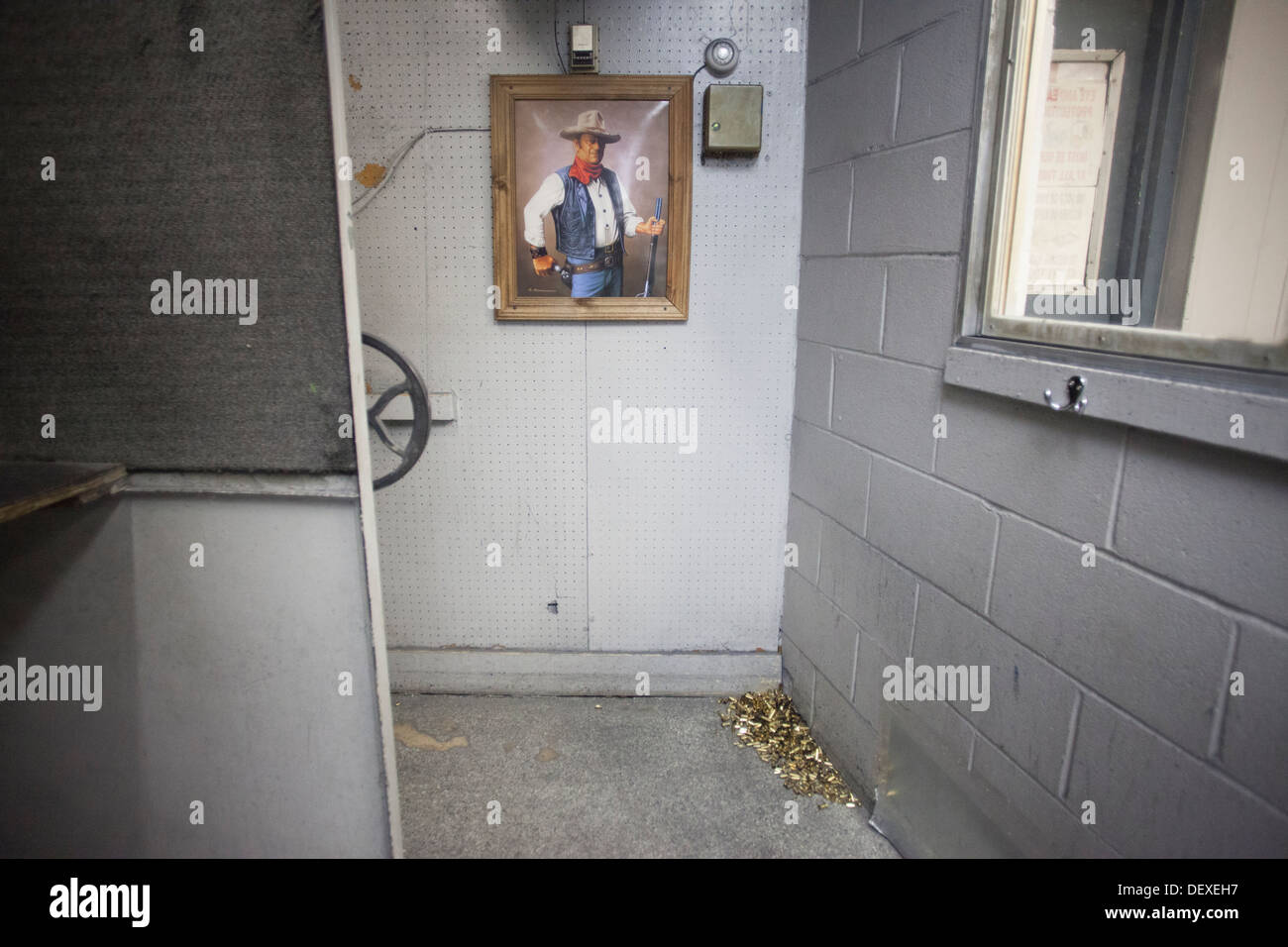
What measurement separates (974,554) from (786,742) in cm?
105

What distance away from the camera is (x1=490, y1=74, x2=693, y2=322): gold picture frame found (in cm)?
214

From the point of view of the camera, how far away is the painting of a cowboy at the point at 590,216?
2.17 meters

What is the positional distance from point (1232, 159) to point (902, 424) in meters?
0.76

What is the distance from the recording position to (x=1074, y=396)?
119 cm

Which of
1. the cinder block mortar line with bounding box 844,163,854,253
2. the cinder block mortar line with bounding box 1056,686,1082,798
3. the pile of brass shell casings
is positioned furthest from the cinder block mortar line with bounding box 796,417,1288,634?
the pile of brass shell casings

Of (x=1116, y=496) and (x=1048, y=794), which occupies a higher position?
(x=1116, y=496)

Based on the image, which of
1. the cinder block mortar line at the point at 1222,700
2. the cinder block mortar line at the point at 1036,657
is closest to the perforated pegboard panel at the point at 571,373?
the cinder block mortar line at the point at 1036,657

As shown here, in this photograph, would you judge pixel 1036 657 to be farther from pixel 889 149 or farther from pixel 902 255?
pixel 889 149

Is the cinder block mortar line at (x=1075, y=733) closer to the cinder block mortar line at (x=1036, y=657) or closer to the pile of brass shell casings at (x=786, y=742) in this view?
the cinder block mortar line at (x=1036, y=657)

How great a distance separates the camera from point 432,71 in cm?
217

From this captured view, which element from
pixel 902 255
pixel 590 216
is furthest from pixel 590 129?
pixel 902 255

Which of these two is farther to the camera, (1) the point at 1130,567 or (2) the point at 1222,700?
(1) the point at 1130,567

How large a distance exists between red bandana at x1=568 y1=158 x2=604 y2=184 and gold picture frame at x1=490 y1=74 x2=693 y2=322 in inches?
0.9

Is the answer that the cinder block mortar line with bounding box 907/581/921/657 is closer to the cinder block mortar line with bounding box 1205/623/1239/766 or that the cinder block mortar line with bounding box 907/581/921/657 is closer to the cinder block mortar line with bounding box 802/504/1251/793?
the cinder block mortar line with bounding box 802/504/1251/793
